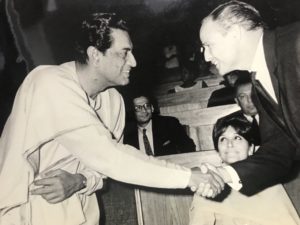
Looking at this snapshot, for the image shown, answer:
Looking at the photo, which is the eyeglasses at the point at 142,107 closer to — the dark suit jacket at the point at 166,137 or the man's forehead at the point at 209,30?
the dark suit jacket at the point at 166,137

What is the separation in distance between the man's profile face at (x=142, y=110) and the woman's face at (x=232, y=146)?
9.2 inches

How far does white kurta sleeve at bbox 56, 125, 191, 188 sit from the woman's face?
0.42 ft

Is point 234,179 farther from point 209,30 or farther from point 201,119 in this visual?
point 209,30

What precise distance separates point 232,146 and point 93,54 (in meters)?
0.51

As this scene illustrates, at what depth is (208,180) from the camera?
3.91 feet

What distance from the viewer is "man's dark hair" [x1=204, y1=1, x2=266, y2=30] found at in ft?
3.85

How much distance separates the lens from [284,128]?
114 centimetres

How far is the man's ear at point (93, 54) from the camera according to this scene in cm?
125

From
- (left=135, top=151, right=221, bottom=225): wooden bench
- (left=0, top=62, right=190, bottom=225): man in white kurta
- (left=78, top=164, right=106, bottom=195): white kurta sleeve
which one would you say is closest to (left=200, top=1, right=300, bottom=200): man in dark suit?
(left=135, top=151, right=221, bottom=225): wooden bench

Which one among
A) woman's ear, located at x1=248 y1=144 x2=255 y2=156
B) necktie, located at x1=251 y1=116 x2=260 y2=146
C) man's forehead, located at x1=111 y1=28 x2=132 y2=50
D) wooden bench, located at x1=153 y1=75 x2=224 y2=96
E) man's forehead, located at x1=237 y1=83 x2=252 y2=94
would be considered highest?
man's forehead, located at x1=111 y1=28 x2=132 y2=50

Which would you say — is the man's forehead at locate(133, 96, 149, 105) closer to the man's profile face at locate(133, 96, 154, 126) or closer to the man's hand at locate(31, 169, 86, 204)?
the man's profile face at locate(133, 96, 154, 126)

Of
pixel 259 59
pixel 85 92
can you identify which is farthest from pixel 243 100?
pixel 85 92

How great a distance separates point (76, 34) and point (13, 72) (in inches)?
9.0

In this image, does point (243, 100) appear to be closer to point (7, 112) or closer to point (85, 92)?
point (85, 92)
